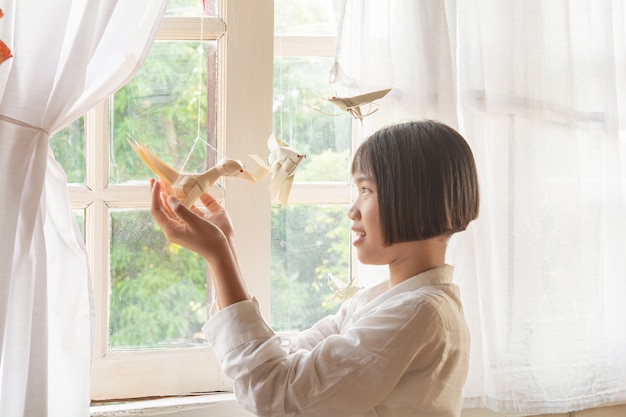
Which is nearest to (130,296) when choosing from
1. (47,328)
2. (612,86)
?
(47,328)

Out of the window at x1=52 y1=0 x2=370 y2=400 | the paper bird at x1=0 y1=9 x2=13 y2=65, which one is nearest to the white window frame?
the window at x1=52 y1=0 x2=370 y2=400

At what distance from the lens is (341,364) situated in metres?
1.02

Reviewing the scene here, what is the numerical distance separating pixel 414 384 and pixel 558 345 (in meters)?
0.55

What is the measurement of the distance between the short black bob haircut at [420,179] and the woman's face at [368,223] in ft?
0.04

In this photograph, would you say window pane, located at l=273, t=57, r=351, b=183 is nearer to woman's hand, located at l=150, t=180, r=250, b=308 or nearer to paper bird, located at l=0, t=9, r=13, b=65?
woman's hand, located at l=150, t=180, r=250, b=308

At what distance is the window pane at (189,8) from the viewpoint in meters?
1.42

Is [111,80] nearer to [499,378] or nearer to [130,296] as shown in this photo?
[130,296]

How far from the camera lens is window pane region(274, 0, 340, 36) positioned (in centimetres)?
151

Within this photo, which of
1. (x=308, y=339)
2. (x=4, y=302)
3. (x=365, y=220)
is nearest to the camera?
(x=4, y=302)

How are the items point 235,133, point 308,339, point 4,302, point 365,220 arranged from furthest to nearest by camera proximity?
point 235,133 < point 308,339 < point 365,220 < point 4,302

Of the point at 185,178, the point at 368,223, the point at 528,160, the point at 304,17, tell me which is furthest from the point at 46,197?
the point at 528,160

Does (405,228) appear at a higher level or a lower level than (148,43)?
lower

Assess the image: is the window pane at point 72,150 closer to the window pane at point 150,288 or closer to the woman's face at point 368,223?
the window pane at point 150,288

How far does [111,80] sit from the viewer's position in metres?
1.15
